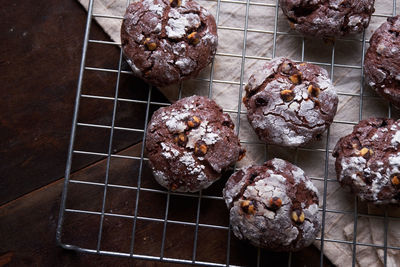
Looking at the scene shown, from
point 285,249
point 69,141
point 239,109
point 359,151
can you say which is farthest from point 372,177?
point 69,141

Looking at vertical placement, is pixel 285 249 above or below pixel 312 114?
below

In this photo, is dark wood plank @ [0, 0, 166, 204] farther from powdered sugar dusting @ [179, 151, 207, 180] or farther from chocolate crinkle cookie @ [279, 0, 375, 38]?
chocolate crinkle cookie @ [279, 0, 375, 38]

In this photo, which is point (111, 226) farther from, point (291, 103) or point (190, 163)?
point (291, 103)

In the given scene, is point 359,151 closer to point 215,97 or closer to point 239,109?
point 239,109

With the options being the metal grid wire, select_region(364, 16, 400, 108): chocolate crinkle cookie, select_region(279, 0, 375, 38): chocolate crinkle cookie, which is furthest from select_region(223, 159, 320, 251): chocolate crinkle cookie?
select_region(279, 0, 375, 38): chocolate crinkle cookie

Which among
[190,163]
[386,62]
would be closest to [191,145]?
[190,163]
